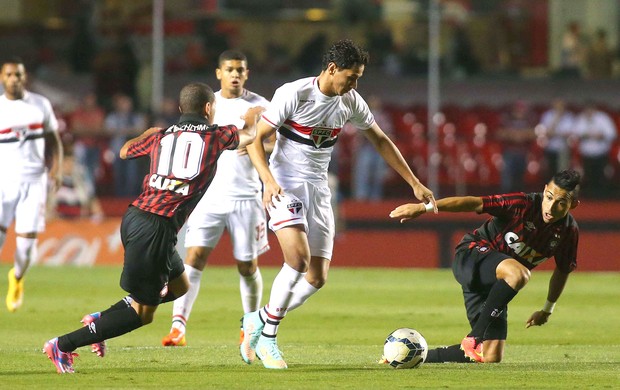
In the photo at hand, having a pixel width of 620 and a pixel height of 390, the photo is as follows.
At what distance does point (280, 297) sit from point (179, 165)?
1.18 metres

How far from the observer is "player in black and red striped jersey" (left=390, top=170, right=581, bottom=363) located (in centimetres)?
817

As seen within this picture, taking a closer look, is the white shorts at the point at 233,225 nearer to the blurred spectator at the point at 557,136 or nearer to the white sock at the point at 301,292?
the white sock at the point at 301,292

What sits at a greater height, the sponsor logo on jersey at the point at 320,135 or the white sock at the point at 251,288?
the sponsor logo on jersey at the point at 320,135

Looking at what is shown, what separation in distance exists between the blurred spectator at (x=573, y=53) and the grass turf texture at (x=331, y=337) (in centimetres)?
643

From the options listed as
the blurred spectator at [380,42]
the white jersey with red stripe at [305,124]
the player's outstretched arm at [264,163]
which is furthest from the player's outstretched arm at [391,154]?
the blurred spectator at [380,42]

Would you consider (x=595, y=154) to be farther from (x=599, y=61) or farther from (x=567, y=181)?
(x=567, y=181)

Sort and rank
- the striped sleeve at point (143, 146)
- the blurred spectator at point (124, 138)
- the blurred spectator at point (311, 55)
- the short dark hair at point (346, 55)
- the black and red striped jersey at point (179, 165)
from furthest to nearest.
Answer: the blurred spectator at point (311, 55)
the blurred spectator at point (124, 138)
the short dark hair at point (346, 55)
the striped sleeve at point (143, 146)
the black and red striped jersey at point (179, 165)

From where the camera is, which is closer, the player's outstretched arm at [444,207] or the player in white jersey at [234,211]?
the player's outstretched arm at [444,207]

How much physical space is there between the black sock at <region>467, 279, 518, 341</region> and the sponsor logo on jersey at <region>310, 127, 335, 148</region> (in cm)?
152

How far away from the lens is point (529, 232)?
27.7 ft

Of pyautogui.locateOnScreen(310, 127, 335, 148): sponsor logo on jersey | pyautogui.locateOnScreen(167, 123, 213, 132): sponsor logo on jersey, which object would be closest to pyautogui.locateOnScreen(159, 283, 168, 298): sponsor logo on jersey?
pyautogui.locateOnScreen(167, 123, 213, 132): sponsor logo on jersey

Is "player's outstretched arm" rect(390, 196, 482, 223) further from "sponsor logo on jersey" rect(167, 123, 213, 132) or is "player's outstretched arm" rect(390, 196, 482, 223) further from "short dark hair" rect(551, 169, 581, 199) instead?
"sponsor logo on jersey" rect(167, 123, 213, 132)

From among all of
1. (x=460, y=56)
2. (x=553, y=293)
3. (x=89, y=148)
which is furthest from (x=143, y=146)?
(x=460, y=56)

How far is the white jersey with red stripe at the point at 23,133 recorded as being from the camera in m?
12.3
